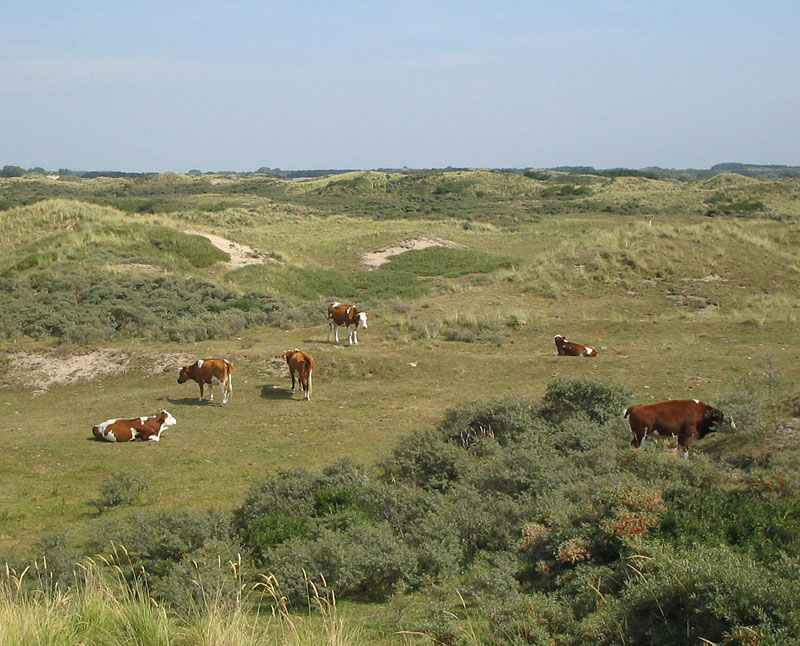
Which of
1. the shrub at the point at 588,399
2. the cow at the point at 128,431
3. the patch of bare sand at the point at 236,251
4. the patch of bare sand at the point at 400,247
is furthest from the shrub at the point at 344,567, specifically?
the patch of bare sand at the point at 400,247

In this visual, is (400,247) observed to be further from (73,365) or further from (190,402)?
(190,402)

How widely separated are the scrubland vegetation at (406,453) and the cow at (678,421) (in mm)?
231

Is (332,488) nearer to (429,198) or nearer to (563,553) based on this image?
(563,553)

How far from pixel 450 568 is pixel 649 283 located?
23787mm

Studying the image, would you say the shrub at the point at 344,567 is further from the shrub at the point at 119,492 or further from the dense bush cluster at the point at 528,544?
the shrub at the point at 119,492

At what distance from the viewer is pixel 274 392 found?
17297mm

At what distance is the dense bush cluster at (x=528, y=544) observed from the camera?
495 centimetres

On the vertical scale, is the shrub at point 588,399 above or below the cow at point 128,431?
above

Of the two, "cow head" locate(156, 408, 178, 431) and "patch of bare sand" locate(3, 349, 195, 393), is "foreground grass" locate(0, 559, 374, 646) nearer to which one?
"cow head" locate(156, 408, 178, 431)

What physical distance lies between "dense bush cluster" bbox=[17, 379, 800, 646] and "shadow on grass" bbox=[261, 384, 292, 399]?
716cm

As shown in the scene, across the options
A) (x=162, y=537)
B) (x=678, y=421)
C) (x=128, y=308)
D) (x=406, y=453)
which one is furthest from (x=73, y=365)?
(x=678, y=421)

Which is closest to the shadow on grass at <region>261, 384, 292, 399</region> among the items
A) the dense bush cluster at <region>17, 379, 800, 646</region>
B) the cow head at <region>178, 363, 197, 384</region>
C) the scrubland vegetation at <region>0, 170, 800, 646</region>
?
the scrubland vegetation at <region>0, 170, 800, 646</region>

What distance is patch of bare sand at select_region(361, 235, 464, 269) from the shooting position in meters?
40.3

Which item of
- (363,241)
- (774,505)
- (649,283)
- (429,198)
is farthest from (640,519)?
(429,198)
